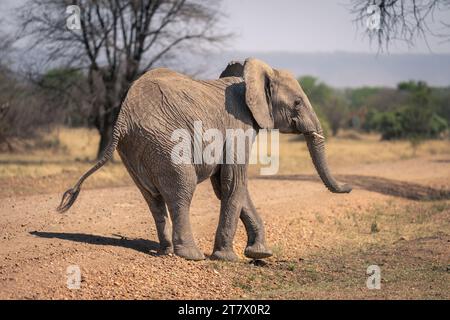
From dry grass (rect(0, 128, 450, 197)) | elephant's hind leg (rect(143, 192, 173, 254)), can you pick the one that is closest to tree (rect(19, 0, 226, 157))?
dry grass (rect(0, 128, 450, 197))

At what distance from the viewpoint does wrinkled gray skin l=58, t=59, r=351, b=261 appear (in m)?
7.17

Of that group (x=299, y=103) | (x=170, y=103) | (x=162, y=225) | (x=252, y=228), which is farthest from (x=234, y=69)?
(x=162, y=225)

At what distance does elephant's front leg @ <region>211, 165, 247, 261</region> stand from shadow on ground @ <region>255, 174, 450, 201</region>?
7145 millimetres

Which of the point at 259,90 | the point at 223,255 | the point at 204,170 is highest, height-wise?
the point at 259,90

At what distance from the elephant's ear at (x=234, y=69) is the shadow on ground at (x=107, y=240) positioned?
2.21 meters

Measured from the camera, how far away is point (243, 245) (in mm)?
9117

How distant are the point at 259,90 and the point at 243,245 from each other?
2397 millimetres

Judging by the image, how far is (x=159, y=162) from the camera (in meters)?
7.14

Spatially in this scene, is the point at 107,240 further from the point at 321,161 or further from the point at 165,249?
the point at 321,161

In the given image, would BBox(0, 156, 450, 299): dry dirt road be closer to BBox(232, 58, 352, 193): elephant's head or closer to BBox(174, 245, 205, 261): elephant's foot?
BBox(174, 245, 205, 261): elephant's foot

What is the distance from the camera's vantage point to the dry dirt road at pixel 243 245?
252 inches

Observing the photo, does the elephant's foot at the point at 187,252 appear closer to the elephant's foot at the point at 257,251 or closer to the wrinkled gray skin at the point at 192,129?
the wrinkled gray skin at the point at 192,129
